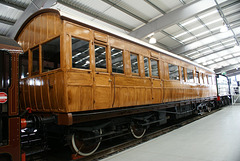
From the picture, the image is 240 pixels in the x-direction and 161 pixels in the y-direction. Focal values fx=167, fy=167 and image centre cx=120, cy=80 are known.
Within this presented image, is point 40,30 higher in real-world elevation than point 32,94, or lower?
higher

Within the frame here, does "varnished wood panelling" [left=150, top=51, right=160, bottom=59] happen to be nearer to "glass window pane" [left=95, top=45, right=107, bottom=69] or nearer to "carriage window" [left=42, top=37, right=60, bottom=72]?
"glass window pane" [left=95, top=45, right=107, bottom=69]

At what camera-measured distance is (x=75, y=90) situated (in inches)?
142

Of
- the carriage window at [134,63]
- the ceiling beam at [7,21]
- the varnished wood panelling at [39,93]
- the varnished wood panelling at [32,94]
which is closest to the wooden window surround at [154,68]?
the carriage window at [134,63]

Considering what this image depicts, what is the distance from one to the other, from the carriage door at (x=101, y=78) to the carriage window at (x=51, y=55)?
2.96 ft

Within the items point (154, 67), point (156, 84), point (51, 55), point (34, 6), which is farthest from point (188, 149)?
point (34, 6)

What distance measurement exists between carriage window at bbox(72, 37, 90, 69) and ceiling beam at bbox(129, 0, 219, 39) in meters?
8.66

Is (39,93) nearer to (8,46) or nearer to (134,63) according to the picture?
(8,46)

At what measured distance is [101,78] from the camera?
4164 millimetres

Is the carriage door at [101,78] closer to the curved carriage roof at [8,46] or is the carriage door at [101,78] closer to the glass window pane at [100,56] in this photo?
the glass window pane at [100,56]

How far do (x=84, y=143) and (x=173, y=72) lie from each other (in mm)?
5384

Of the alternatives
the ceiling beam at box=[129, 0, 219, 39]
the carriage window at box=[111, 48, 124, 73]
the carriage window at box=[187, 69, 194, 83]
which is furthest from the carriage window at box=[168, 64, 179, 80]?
the ceiling beam at box=[129, 0, 219, 39]

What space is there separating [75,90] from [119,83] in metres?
1.43

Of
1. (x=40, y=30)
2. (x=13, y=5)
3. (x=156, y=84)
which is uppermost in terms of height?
(x=13, y=5)

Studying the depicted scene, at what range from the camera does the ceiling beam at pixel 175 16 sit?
10.2 m
